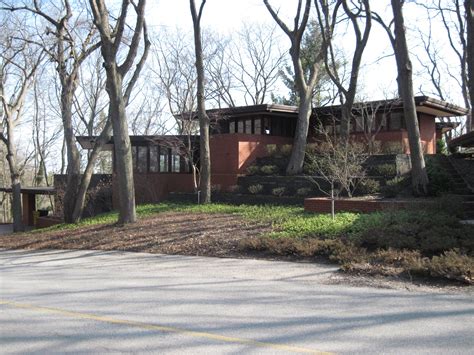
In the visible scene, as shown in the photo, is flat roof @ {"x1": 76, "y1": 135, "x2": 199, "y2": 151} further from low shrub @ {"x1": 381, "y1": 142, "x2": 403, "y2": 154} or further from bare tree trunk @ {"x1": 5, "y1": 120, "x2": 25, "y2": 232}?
low shrub @ {"x1": 381, "y1": 142, "x2": 403, "y2": 154}

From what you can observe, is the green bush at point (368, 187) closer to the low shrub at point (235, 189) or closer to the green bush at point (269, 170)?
the green bush at point (269, 170)

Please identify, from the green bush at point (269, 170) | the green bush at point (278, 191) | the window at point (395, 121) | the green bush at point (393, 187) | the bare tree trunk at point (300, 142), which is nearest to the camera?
the green bush at point (393, 187)

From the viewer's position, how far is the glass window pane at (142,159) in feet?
97.2

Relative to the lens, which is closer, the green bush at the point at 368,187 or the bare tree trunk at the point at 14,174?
the green bush at the point at 368,187

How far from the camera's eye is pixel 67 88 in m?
23.3

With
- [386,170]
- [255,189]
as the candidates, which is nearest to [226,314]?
[386,170]

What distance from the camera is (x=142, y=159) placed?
1171 inches

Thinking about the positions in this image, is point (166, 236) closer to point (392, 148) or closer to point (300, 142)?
point (300, 142)

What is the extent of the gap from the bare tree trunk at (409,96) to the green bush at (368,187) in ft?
5.82

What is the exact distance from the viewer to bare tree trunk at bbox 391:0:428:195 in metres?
16.9

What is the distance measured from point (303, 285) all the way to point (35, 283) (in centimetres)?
519

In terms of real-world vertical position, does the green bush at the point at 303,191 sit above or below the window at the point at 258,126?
below

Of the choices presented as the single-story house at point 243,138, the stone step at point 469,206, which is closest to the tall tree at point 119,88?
the single-story house at point 243,138

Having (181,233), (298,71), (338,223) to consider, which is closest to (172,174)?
(298,71)
